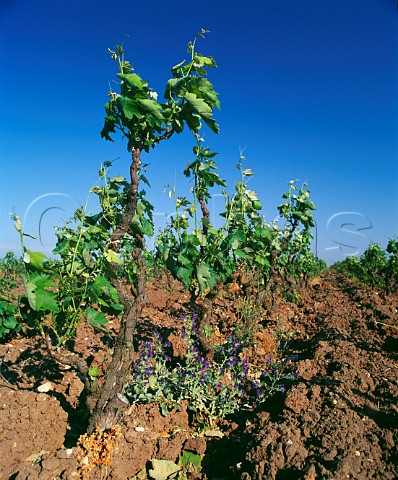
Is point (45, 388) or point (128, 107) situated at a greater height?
point (128, 107)

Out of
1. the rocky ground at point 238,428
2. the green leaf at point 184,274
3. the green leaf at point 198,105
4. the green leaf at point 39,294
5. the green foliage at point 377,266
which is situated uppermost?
the green foliage at point 377,266

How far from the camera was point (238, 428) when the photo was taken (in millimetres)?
3254

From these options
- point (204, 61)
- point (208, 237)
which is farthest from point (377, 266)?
point (204, 61)

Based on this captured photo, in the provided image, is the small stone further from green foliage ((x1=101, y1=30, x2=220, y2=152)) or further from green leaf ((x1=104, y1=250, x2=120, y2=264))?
green foliage ((x1=101, y1=30, x2=220, y2=152))

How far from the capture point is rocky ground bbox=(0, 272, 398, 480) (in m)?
2.38

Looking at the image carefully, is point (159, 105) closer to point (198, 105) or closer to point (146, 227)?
point (198, 105)

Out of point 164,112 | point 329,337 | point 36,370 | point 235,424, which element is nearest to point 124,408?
point 235,424

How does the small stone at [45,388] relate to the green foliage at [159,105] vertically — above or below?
below

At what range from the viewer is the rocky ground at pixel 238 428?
238cm

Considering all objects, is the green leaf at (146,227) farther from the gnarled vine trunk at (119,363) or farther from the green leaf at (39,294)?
the green leaf at (39,294)

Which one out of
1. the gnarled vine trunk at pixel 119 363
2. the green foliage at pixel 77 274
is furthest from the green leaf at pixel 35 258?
the gnarled vine trunk at pixel 119 363

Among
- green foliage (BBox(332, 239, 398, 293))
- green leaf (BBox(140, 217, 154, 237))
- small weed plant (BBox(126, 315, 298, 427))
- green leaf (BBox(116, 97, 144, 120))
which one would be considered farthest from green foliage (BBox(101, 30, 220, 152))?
green foliage (BBox(332, 239, 398, 293))

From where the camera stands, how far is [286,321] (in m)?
6.70

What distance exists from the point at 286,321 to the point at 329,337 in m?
1.75
